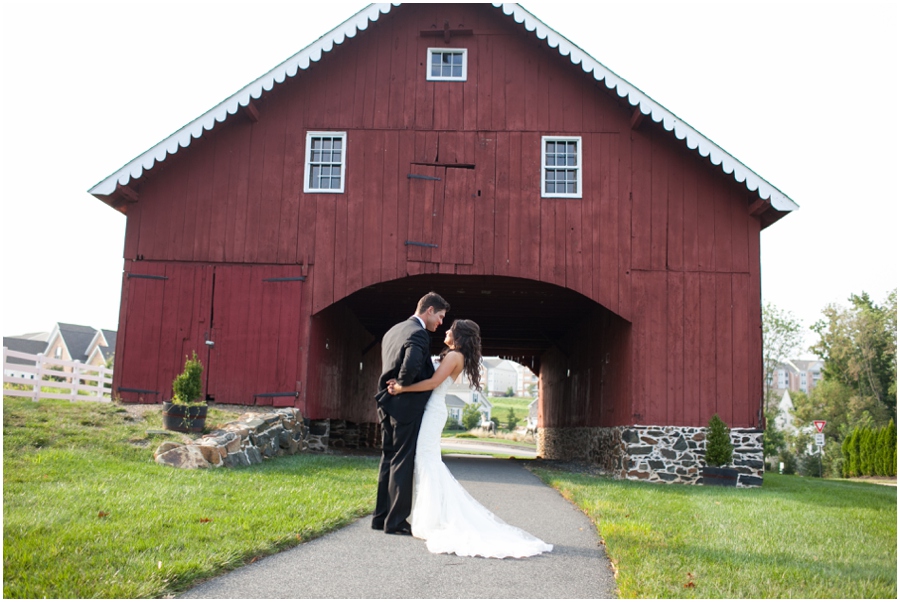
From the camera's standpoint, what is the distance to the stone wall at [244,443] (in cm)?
991

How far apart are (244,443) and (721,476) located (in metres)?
7.91

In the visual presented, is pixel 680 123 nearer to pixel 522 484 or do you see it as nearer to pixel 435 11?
pixel 435 11

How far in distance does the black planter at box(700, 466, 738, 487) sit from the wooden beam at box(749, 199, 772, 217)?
4563 millimetres

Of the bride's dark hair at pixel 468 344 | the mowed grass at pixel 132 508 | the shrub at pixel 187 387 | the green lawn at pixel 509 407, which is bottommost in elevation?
the green lawn at pixel 509 407

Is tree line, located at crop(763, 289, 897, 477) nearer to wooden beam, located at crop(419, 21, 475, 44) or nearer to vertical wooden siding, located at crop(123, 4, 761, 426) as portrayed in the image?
vertical wooden siding, located at crop(123, 4, 761, 426)

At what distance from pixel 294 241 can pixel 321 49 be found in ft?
11.3

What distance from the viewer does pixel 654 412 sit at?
14.0m

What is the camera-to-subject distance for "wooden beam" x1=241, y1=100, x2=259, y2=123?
14.3 meters

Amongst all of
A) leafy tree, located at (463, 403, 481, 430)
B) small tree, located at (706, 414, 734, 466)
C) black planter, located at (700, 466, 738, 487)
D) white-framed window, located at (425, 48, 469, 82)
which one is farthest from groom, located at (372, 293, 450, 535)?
leafy tree, located at (463, 403, 481, 430)

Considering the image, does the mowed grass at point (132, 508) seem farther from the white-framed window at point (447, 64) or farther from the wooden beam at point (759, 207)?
the wooden beam at point (759, 207)

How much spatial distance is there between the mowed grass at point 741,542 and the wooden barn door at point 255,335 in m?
5.54

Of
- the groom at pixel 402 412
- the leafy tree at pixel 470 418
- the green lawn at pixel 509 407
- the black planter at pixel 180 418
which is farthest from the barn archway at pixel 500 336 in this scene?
the green lawn at pixel 509 407

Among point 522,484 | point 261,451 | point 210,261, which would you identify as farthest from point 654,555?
point 210,261

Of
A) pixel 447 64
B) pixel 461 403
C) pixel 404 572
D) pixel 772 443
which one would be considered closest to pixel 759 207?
pixel 447 64
